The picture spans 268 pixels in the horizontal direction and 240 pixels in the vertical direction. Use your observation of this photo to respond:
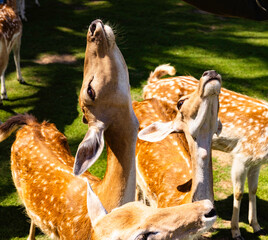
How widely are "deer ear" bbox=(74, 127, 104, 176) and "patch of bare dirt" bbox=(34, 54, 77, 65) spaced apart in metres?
6.75

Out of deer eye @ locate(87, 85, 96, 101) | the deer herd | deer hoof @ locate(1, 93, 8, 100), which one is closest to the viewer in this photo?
the deer herd

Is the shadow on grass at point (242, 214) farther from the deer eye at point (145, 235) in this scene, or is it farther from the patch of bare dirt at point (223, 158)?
the deer eye at point (145, 235)

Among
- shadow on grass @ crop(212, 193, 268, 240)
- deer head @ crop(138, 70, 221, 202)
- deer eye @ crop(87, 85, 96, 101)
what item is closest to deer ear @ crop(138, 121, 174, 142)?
deer head @ crop(138, 70, 221, 202)

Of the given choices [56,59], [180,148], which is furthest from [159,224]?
[56,59]

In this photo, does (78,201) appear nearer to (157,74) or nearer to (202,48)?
(157,74)

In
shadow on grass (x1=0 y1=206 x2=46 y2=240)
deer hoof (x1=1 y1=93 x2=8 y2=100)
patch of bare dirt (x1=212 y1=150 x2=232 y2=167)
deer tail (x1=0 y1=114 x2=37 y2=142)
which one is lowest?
shadow on grass (x1=0 y1=206 x2=46 y2=240)

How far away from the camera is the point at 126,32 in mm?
10766

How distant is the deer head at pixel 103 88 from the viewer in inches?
106

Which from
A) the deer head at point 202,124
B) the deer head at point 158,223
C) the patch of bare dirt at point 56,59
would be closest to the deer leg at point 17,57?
the patch of bare dirt at point 56,59

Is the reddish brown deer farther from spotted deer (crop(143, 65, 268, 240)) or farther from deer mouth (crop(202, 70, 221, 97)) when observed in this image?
spotted deer (crop(143, 65, 268, 240))

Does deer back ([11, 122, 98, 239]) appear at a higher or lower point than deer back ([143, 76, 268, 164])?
lower

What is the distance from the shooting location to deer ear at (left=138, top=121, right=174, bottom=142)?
9.65ft

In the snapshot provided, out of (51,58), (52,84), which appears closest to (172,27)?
(51,58)

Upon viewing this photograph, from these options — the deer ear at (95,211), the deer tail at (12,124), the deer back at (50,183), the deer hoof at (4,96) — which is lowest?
the deer hoof at (4,96)
